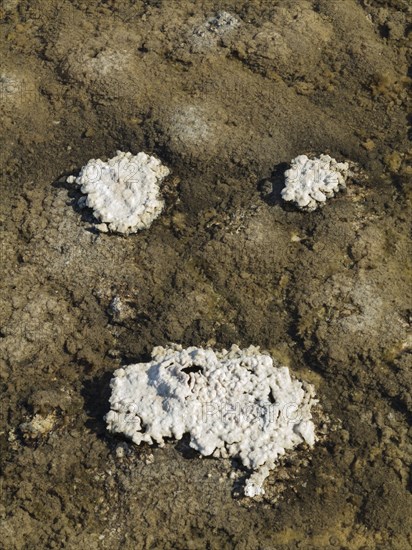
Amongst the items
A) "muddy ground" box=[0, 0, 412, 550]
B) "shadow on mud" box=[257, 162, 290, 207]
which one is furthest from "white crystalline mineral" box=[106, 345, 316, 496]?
"shadow on mud" box=[257, 162, 290, 207]

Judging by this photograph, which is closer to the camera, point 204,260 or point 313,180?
point 204,260

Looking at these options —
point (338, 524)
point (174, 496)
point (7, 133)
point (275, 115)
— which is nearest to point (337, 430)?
point (338, 524)

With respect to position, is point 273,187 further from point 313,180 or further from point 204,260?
point 204,260

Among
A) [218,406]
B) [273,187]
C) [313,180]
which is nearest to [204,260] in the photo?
[273,187]

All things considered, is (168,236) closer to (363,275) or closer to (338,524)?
(363,275)

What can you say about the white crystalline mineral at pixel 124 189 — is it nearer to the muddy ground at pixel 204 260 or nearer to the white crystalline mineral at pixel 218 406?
the muddy ground at pixel 204 260

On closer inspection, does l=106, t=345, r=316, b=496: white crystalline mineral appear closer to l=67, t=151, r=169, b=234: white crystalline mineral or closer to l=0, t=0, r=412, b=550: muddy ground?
l=0, t=0, r=412, b=550: muddy ground
